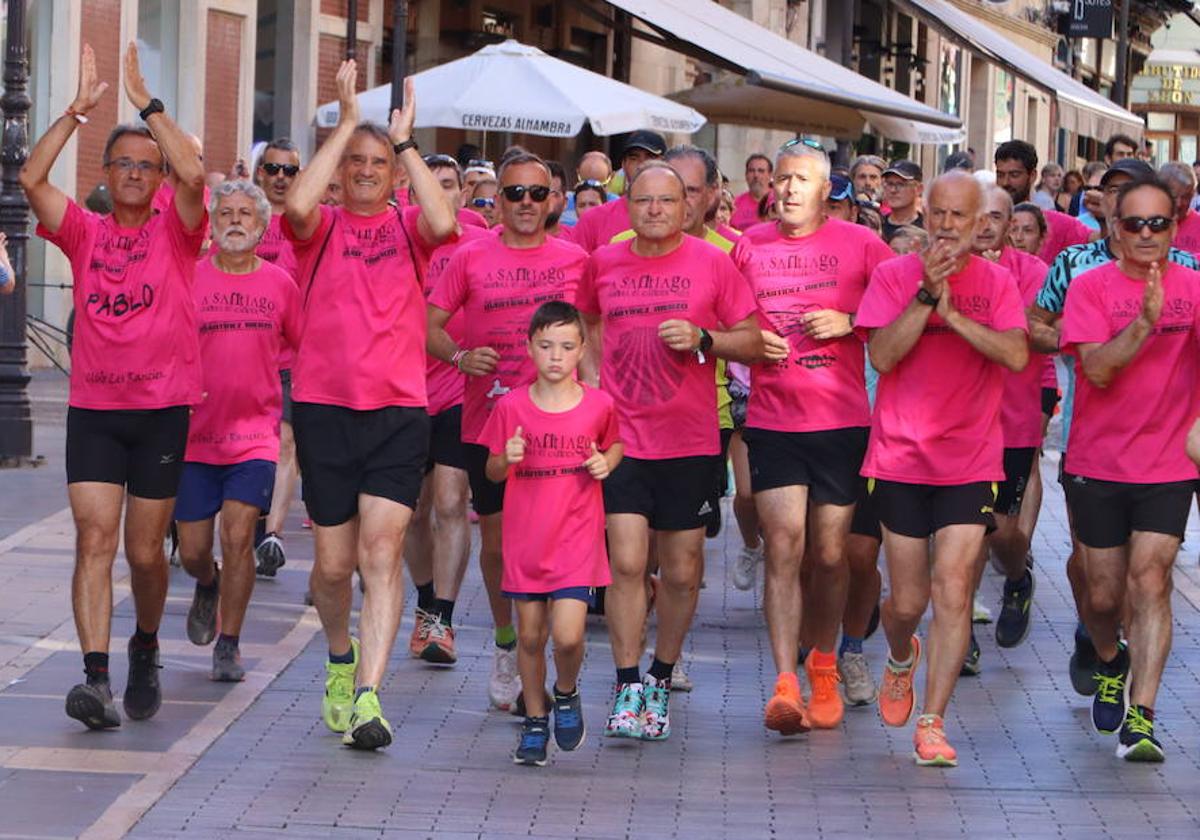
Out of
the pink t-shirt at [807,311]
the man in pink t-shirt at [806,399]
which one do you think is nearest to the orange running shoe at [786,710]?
the man in pink t-shirt at [806,399]

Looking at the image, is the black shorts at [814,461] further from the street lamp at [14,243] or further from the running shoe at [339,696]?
the street lamp at [14,243]

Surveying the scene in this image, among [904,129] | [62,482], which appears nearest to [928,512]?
[62,482]

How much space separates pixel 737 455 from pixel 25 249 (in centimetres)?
612

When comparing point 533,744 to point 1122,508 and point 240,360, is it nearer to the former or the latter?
point 1122,508

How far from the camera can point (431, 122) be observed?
18984 mm

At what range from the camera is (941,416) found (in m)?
8.59

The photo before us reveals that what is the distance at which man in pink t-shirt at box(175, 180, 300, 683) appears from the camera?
31.7 feet

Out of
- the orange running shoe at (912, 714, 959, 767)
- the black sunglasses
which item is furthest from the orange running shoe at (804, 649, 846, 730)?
the black sunglasses

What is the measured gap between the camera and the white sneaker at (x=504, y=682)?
9.23m

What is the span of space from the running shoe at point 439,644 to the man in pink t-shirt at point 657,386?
1.39 metres

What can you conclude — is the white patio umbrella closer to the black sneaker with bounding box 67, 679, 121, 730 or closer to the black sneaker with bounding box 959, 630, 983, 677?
the black sneaker with bounding box 959, 630, 983, 677

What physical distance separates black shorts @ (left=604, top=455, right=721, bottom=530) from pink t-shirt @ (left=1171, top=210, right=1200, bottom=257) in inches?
155

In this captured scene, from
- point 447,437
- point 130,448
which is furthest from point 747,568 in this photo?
point 130,448

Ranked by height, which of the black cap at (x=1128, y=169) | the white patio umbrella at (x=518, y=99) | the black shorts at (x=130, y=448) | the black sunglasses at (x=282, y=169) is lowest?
the black shorts at (x=130, y=448)
